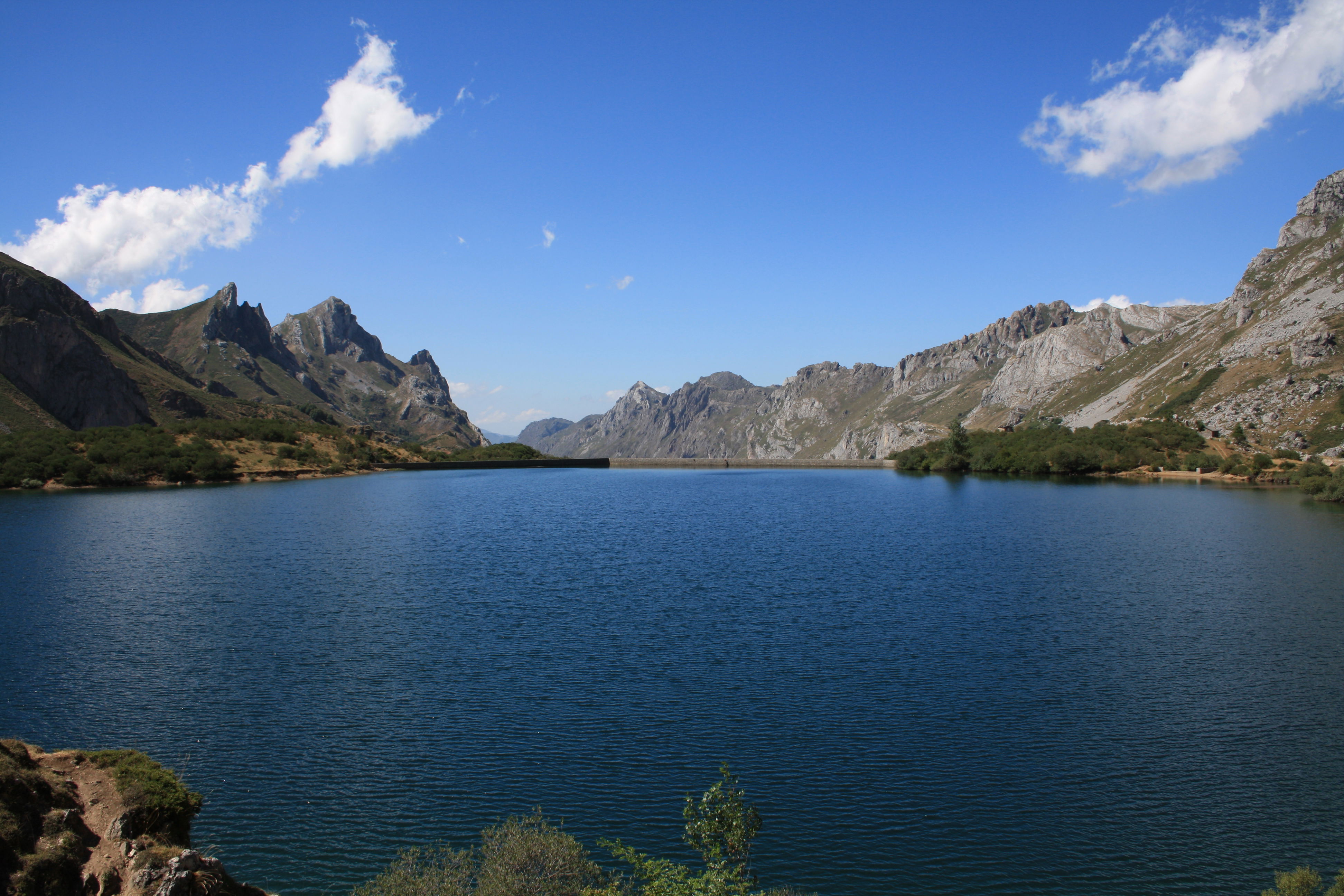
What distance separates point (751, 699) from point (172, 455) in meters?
145

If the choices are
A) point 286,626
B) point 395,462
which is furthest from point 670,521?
point 395,462

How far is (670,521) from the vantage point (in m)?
81.3

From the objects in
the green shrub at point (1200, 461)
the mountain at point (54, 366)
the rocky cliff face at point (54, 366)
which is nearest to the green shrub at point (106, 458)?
the rocky cliff face at point (54, 366)

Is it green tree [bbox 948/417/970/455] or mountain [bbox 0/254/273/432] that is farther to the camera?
mountain [bbox 0/254/273/432]

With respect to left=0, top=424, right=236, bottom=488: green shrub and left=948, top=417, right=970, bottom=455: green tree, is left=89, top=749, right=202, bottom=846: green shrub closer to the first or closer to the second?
left=0, top=424, right=236, bottom=488: green shrub

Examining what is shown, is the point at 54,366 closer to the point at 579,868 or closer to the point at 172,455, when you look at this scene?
the point at 172,455

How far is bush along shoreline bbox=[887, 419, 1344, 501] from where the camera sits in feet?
427

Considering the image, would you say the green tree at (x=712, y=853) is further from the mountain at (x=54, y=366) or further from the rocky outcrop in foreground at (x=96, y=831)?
the mountain at (x=54, y=366)

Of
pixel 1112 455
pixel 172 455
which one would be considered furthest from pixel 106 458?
pixel 1112 455

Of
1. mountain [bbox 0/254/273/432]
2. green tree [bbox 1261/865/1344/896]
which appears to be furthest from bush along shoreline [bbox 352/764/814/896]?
mountain [bbox 0/254/273/432]

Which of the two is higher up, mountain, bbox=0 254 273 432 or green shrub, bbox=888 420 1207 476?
mountain, bbox=0 254 273 432

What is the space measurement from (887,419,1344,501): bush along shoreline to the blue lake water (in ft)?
296

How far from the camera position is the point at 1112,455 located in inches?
6043

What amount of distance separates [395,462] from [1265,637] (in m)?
190
